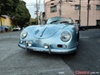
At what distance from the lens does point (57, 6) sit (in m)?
30.4

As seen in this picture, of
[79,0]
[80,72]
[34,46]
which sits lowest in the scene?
[80,72]

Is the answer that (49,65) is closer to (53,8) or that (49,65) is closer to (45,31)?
(45,31)

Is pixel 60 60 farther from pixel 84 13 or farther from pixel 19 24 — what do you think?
pixel 19 24

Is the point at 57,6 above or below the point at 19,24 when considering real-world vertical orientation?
above

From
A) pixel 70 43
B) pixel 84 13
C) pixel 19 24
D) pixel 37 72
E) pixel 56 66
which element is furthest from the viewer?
pixel 19 24

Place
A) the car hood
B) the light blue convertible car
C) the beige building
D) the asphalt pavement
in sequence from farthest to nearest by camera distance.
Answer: the beige building
the car hood
the light blue convertible car
the asphalt pavement

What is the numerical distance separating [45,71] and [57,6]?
92.2ft

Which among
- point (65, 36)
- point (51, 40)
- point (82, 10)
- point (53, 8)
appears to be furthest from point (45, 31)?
point (53, 8)

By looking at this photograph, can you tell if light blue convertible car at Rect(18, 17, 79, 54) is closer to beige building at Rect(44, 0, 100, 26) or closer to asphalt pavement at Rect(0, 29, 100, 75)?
asphalt pavement at Rect(0, 29, 100, 75)

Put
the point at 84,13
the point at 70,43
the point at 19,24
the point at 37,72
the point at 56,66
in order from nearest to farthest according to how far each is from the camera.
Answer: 1. the point at 37,72
2. the point at 56,66
3. the point at 70,43
4. the point at 84,13
5. the point at 19,24

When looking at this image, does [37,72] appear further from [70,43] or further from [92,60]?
[92,60]

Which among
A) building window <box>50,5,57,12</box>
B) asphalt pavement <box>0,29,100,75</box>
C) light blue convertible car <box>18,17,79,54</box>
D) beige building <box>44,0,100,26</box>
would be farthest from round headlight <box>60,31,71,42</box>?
building window <box>50,5,57,12</box>

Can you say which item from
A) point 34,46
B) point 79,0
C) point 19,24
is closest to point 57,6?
point 79,0

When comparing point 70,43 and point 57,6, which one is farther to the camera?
point 57,6
